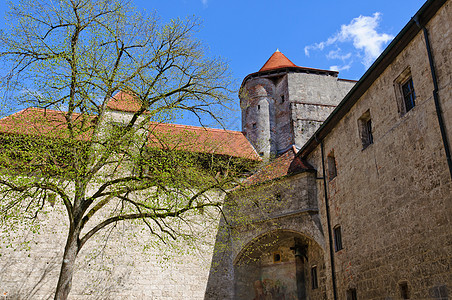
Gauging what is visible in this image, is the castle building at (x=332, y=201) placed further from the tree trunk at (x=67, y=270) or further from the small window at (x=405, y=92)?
the tree trunk at (x=67, y=270)

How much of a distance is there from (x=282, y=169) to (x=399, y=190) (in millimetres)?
7063

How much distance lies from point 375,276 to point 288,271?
22.6 feet

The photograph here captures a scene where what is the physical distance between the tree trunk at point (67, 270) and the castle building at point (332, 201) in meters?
3.67

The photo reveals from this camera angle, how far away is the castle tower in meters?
20.6

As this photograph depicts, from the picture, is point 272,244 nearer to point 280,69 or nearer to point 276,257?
point 276,257

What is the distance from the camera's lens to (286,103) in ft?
70.4

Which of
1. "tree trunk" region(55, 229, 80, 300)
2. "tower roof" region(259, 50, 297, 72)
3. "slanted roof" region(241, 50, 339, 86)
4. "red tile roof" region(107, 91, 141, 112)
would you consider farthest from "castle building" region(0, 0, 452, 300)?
"tree trunk" region(55, 229, 80, 300)

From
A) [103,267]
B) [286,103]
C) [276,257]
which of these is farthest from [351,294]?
[286,103]

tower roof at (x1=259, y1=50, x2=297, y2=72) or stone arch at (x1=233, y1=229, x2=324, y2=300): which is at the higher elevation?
tower roof at (x1=259, y1=50, x2=297, y2=72)

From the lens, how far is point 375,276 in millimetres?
10406

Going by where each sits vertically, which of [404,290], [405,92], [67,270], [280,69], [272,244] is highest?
[280,69]

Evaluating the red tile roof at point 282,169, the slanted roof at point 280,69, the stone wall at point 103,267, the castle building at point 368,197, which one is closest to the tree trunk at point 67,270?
the stone wall at point 103,267

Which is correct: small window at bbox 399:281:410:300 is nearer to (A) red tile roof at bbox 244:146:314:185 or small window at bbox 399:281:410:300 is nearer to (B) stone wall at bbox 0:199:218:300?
(A) red tile roof at bbox 244:146:314:185

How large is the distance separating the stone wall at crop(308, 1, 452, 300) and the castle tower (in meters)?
7.60
